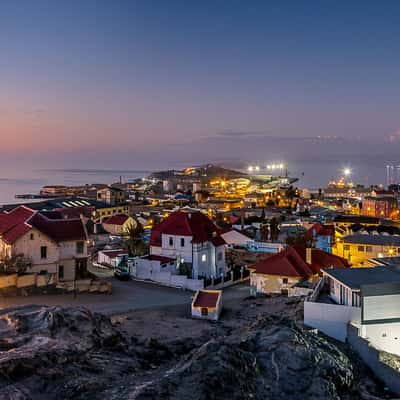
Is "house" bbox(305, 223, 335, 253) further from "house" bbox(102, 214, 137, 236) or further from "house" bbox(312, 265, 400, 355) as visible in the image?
"house" bbox(312, 265, 400, 355)

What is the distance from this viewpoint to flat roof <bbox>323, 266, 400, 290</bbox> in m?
19.7

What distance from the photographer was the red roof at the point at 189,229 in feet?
116

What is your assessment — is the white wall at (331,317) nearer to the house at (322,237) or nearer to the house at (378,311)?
the house at (378,311)

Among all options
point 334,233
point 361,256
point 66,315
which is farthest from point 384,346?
point 334,233

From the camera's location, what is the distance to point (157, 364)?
16.6m

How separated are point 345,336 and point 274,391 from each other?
21.1 feet

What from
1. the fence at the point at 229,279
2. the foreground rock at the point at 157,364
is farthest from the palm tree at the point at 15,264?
the fence at the point at 229,279

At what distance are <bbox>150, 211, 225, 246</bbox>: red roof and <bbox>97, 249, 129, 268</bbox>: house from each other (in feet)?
7.93

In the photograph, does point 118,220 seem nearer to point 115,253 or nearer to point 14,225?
point 115,253

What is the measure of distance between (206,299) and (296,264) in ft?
26.9

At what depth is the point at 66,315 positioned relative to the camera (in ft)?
60.9

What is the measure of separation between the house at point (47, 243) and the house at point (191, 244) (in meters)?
7.29

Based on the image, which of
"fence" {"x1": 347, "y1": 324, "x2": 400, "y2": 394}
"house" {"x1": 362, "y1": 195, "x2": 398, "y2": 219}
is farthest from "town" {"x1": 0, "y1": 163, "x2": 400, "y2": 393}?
"house" {"x1": 362, "y1": 195, "x2": 398, "y2": 219}

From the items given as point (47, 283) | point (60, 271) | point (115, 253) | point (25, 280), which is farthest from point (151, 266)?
point (25, 280)
